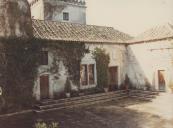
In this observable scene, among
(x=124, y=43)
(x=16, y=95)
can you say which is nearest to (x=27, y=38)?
(x=16, y=95)

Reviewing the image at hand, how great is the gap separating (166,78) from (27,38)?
11613mm

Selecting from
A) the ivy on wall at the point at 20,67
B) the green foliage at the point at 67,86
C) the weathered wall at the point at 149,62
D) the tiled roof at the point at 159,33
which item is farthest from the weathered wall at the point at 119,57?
the ivy on wall at the point at 20,67

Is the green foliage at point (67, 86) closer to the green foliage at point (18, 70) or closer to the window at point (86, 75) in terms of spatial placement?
the window at point (86, 75)

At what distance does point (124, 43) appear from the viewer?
2294cm

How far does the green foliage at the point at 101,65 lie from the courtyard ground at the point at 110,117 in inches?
131

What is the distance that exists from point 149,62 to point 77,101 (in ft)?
24.8

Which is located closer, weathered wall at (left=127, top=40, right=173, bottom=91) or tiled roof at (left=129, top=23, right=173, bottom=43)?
weathered wall at (left=127, top=40, right=173, bottom=91)

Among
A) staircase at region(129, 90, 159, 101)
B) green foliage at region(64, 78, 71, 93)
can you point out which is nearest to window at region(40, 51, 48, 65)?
green foliage at region(64, 78, 71, 93)

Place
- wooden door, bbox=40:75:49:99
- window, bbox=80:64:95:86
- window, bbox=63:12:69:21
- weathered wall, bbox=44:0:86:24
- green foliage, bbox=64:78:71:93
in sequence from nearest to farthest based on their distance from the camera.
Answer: wooden door, bbox=40:75:49:99 < green foliage, bbox=64:78:71:93 < window, bbox=80:64:95:86 < weathered wall, bbox=44:0:86:24 < window, bbox=63:12:69:21

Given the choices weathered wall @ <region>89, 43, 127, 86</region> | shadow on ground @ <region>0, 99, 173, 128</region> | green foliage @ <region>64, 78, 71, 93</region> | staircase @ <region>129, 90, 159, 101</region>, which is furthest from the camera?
weathered wall @ <region>89, 43, 127, 86</region>

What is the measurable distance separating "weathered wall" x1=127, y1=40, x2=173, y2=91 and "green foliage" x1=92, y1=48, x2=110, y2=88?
295cm

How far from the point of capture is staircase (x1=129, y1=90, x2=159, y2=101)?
19.7 metres

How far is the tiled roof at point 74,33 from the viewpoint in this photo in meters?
19.0

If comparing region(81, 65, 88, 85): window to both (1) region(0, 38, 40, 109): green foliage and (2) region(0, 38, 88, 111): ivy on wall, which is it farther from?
(1) region(0, 38, 40, 109): green foliage
